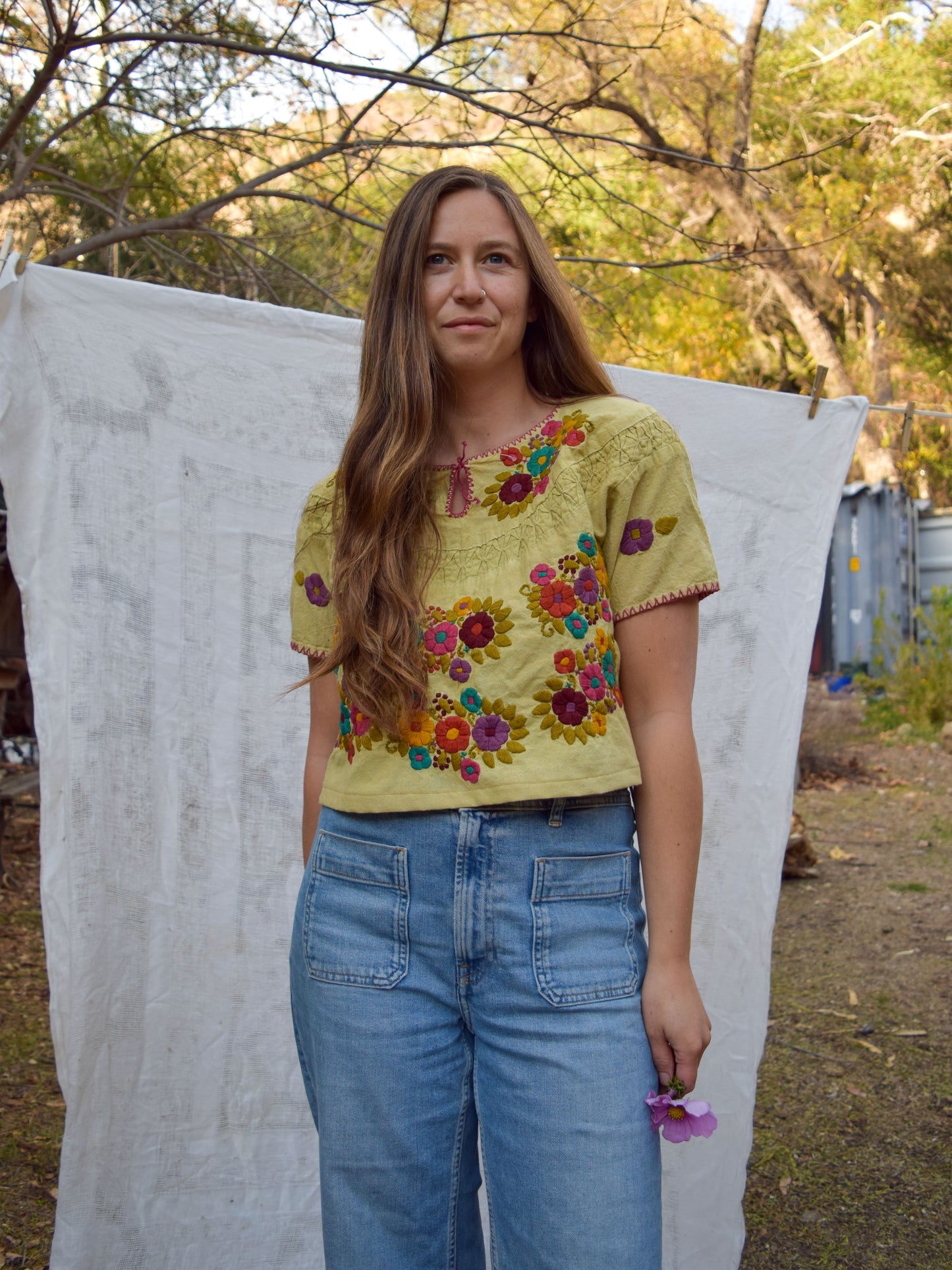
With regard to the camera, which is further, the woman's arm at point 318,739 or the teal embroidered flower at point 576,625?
the woman's arm at point 318,739

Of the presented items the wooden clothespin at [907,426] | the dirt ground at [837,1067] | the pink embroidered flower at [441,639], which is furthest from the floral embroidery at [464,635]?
the dirt ground at [837,1067]

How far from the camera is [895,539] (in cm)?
1184

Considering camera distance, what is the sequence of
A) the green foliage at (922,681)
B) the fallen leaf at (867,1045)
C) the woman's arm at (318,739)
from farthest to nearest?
the green foliage at (922,681) < the fallen leaf at (867,1045) < the woman's arm at (318,739)

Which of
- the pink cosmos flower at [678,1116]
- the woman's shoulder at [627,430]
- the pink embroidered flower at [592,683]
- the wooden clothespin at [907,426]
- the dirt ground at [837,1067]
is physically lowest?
the dirt ground at [837,1067]

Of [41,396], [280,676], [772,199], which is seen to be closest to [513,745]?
[280,676]

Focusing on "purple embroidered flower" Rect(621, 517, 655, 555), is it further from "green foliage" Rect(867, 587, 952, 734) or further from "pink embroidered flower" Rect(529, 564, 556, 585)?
"green foliage" Rect(867, 587, 952, 734)

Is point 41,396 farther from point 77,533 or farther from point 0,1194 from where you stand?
point 0,1194

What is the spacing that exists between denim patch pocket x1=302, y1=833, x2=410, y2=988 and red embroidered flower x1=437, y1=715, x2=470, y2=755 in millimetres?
138

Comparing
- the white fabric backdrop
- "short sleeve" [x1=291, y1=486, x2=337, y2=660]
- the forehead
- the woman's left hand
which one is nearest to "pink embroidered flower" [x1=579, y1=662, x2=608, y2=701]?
the woman's left hand

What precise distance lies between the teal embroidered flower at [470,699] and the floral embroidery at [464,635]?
0.01 m

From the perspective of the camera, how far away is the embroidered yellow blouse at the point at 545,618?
4.51 feet

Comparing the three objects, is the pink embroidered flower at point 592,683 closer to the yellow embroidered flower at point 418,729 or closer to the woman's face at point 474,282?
the yellow embroidered flower at point 418,729

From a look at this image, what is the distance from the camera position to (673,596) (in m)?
1.41

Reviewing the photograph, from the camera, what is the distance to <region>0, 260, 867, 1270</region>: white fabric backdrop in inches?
83.0
